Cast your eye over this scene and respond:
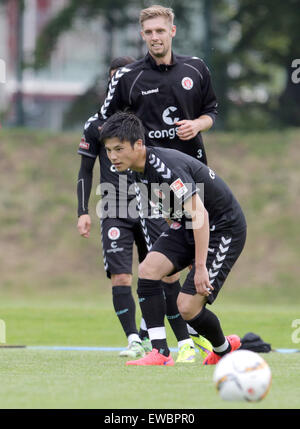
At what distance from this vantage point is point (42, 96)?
2164cm

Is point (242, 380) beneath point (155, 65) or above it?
beneath

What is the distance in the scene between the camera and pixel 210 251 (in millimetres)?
6965

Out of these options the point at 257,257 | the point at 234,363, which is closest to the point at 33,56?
the point at 257,257

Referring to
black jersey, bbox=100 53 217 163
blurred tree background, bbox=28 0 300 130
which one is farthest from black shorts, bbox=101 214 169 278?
blurred tree background, bbox=28 0 300 130

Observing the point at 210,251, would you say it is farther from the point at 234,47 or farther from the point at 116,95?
the point at 234,47

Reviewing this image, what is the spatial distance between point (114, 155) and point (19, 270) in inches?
528

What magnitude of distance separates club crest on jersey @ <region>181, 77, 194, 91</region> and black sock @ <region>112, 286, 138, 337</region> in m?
2.00

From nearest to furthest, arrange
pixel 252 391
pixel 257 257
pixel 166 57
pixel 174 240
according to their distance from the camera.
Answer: pixel 252 391
pixel 174 240
pixel 166 57
pixel 257 257

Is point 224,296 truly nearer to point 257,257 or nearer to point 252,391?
point 257,257

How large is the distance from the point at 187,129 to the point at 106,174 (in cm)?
147

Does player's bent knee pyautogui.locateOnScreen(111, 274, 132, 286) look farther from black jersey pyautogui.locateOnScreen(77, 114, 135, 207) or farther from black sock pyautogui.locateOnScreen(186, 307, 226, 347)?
black sock pyautogui.locateOnScreen(186, 307, 226, 347)

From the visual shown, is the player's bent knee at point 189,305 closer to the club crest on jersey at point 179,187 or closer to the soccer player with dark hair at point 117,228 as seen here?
the club crest on jersey at point 179,187

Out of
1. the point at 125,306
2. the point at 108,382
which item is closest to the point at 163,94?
the point at 125,306

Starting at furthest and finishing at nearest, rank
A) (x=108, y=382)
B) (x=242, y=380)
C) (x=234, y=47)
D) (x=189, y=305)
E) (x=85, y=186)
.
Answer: (x=234, y=47) < (x=85, y=186) < (x=189, y=305) < (x=108, y=382) < (x=242, y=380)
